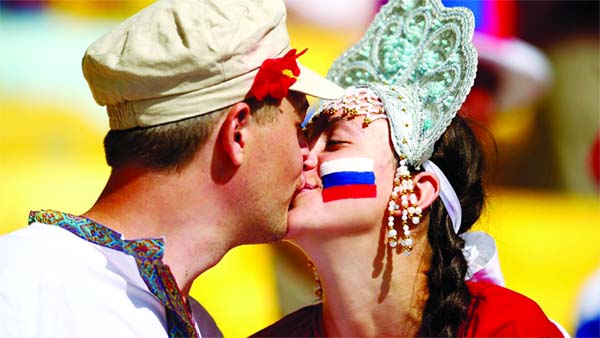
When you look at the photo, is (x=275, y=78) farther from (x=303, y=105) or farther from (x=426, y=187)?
(x=426, y=187)

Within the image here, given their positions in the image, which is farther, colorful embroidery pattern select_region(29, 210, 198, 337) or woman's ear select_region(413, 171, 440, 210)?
woman's ear select_region(413, 171, 440, 210)

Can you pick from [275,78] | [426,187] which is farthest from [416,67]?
[275,78]

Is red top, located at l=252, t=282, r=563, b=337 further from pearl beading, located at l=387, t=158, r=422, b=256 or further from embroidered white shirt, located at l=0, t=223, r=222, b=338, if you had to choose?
embroidered white shirt, located at l=0, t=223, r=222, b=338

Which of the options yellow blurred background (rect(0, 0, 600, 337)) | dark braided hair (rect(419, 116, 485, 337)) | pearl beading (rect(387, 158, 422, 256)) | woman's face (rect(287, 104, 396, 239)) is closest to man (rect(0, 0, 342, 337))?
woman's face (rect(287, 104, 396, 239))

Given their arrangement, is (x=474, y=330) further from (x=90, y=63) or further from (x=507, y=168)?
(x=507, y=168)

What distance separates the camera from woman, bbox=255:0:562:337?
2564 mm

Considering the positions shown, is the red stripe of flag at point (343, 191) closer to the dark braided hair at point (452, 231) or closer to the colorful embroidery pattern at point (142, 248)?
the dark braided hair at point (452, 231)

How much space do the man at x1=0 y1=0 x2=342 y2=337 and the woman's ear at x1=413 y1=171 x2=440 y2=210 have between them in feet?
1.81

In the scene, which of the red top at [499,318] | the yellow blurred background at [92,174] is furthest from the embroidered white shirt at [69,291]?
the yellow blurred background at [92,174]

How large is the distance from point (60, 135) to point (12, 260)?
321 centimetres

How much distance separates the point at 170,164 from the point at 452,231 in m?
0.98

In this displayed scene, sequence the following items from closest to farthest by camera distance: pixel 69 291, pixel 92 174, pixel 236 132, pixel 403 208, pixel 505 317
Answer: pixel 69 291, pixel 236 132, pixel 505 317, pixel 403 208, pixel 92 174

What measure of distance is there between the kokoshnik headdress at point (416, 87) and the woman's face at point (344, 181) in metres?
0.03

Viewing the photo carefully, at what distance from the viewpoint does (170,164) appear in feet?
Answer: 6.90
